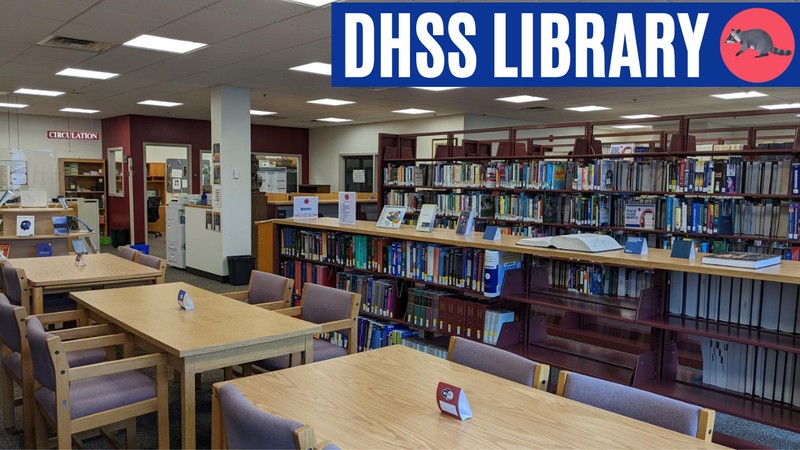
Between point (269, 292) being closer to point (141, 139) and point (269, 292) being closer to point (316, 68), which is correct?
point (316, 68)

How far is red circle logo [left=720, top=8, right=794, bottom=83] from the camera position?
4.95 metres

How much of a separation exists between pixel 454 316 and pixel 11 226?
4.82 m

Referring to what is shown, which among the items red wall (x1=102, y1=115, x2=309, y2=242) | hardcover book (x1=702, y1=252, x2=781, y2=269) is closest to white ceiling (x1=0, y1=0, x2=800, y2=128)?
red wall (x1=102, y1=115, x2=309, y2=242)

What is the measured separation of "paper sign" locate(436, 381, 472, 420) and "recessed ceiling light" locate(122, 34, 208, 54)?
530cm

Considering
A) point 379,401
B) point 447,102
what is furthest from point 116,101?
point 379,401

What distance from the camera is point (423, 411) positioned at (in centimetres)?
184

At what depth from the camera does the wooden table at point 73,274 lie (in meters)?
3.97

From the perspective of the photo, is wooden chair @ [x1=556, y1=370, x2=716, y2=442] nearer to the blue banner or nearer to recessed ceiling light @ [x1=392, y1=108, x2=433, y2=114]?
the blue banner

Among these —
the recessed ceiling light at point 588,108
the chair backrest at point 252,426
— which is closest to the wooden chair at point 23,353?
the chair backrest at point 252,426

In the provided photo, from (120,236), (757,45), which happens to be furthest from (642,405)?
(120,236)

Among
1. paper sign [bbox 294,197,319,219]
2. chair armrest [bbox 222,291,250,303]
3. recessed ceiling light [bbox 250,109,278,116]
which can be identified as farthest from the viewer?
recessed ceiling light [bbox 250,109,278,116]

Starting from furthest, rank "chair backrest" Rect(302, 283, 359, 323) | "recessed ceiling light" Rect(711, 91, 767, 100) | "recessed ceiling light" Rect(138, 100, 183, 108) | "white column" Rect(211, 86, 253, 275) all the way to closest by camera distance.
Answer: "recessed ceiling light" Rect(138, 100, 183, 108)
"recessed ceiling light" Rect(711, 91, 767, 100)
"white column" Rect(211, 86, 253, 275)
"chair backrest" Rect(302, 283, 359, 323)

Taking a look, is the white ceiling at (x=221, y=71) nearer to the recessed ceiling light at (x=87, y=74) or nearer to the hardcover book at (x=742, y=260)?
the recessed ceiling light at (x=87, y=74)

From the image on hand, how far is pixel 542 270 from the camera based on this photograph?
151 inches
